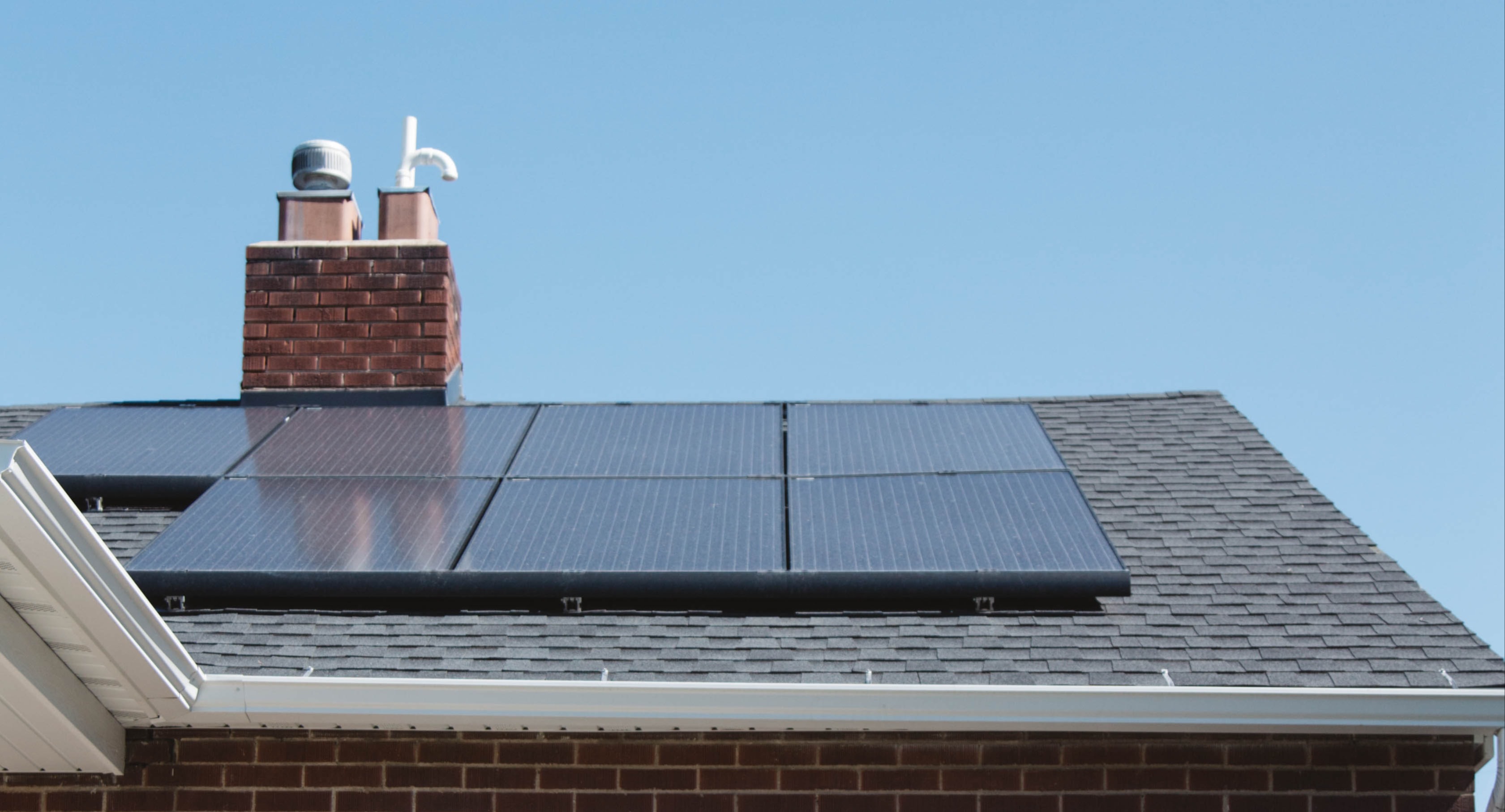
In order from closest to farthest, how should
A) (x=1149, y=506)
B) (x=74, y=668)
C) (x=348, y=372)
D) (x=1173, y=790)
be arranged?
(x=74, y=668)
(x=1173, y=790)
(x=1149, y=506)
(x=348, y=372)

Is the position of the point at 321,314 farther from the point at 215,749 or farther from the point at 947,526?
the point at 947,526

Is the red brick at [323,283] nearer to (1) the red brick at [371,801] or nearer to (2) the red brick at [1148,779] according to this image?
(1) the red brick at [371,801]

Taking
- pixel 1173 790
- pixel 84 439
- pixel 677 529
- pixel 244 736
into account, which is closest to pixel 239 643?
pixel 244 736

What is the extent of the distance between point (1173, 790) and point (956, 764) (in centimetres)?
79

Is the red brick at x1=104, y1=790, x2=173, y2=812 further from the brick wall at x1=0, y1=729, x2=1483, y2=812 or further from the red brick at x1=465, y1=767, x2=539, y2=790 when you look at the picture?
the red brick at x1=465, y1=767, x2=539, y2=790

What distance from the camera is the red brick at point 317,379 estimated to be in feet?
27.4

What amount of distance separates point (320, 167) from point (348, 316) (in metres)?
1.03

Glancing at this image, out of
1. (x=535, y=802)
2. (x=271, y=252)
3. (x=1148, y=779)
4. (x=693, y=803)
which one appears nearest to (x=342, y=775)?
(x=535, y=802)

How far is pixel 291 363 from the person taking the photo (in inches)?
331

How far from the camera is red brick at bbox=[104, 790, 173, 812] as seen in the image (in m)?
5.46

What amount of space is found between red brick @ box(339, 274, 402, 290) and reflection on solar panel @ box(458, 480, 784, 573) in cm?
225

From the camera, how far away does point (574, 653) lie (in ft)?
18.0

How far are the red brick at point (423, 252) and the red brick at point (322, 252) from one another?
0.34 metres

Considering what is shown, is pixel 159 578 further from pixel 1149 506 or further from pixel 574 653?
pixel 1149 506
